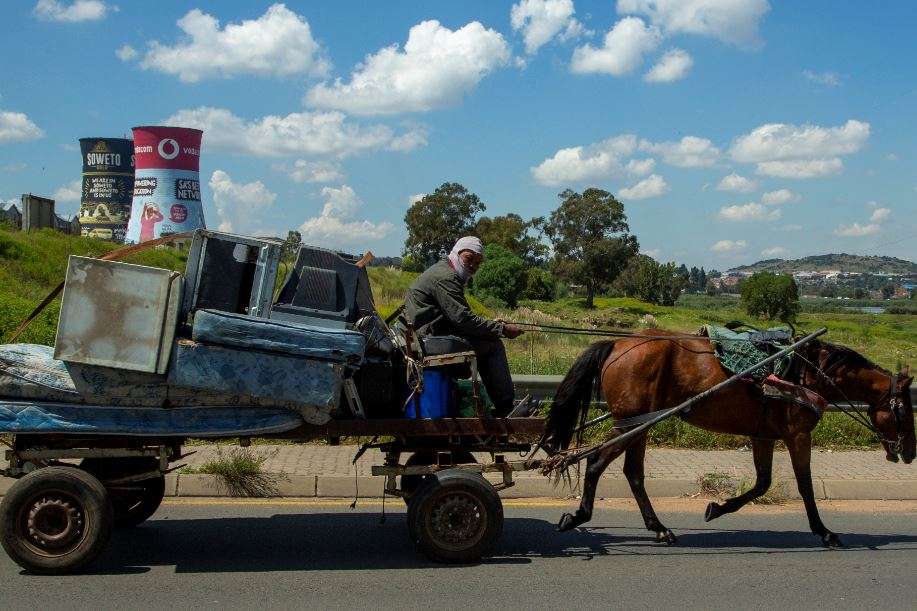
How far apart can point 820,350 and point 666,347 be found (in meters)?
1.25

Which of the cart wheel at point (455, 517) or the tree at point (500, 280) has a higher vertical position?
the tree at point (500, 280)

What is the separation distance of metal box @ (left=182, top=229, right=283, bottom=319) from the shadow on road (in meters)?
1.75

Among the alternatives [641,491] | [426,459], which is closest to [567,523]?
[641,491]

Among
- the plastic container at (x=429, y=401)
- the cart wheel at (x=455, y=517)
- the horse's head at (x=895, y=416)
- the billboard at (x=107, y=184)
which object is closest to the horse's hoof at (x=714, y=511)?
the horse's head at (x=895, y=416)

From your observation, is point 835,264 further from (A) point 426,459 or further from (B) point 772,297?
(A) point 426,459

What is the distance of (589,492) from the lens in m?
6.95

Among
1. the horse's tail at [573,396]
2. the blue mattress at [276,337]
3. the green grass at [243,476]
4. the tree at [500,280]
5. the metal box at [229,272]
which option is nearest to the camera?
the blue mattress at [276,337]

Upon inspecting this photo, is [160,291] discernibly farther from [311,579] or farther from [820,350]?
[820,350]

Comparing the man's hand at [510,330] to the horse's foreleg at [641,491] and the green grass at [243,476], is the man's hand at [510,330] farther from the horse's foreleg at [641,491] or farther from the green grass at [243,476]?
→ the green grass at [243,476]

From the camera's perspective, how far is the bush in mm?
49969

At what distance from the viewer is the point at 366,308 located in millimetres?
6379

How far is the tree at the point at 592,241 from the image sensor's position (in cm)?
5816

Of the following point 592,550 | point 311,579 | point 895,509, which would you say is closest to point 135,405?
point 311,579

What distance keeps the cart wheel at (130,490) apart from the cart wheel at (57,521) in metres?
0.74
